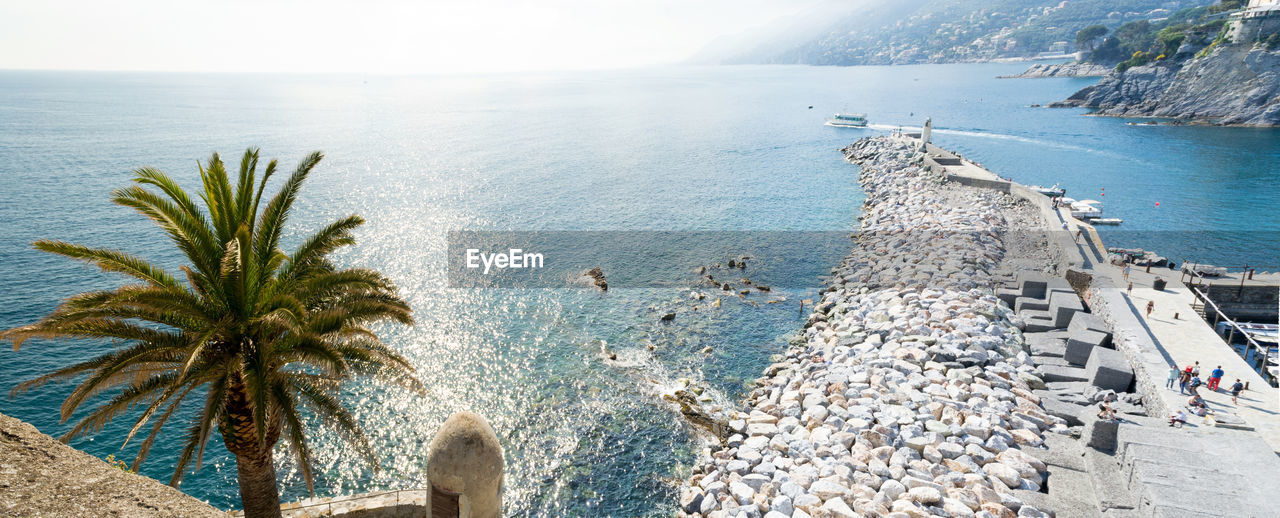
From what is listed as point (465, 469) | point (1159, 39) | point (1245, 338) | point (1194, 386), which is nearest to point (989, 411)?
point (1194, 386)

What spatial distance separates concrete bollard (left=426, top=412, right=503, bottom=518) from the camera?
Result: 26.4ft

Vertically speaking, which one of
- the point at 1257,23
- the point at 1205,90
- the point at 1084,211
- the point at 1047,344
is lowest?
the point at 1047,344

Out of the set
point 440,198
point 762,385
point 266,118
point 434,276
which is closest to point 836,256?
point 762,385

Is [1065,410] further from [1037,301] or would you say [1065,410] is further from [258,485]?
[258,485]

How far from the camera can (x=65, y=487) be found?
6383 mm

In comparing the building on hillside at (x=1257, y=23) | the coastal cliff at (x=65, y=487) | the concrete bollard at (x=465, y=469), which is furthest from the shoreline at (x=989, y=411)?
the building on hillside at (x=1257, y=23)

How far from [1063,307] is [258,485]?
91.6 ft

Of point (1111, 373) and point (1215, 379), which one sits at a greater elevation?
point (1215, 379)

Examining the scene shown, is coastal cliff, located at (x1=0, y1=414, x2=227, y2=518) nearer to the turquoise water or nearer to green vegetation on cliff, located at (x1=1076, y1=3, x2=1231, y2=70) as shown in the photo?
the turquoise water

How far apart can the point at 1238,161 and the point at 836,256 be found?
67165 millimetres

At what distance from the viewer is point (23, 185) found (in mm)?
54938

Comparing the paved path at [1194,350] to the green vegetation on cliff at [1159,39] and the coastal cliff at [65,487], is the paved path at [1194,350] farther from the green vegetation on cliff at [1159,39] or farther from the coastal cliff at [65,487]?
the green vegetation on cliff at [1159,39]

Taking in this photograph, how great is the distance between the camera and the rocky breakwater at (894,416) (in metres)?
15.7

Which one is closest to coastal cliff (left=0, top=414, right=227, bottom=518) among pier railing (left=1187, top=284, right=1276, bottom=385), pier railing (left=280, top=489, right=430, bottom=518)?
pier railing (left=280, top=489, right=430, bottom=518)
